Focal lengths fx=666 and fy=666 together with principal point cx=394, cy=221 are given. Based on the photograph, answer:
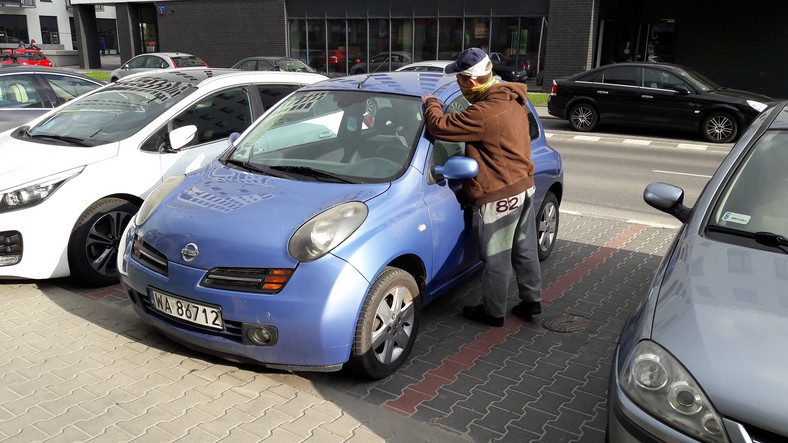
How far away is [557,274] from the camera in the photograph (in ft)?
19.1

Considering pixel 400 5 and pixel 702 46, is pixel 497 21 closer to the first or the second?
pixel 400 5

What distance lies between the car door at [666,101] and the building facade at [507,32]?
300 inches

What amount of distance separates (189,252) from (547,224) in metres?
3.39

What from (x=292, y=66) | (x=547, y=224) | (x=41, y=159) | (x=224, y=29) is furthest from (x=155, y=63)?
(x=547, y=224)

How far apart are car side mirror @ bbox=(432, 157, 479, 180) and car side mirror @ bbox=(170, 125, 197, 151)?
232 centimetres

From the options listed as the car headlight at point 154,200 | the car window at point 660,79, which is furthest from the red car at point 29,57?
the car headlight at point 154,200

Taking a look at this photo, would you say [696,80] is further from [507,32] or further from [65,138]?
[65,138]

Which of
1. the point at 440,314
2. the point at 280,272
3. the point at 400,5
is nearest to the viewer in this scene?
the point at 280,272

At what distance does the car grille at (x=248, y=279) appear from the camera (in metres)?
3.45

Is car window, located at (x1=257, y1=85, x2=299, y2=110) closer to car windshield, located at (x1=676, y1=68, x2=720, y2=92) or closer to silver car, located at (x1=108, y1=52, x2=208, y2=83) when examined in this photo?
car windshield, located at (x1=676, y1=68, x2=720, y2=92)

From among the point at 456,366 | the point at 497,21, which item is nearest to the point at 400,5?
the point at 497,21

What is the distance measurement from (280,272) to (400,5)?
25.0m

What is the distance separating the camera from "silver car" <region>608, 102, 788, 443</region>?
222cm

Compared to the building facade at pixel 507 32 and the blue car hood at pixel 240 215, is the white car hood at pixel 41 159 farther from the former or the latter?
the building facade at pixel 507 32
